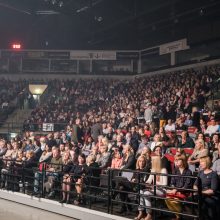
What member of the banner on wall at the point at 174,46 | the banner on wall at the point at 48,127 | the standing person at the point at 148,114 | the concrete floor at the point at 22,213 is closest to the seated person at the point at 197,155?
the concrete floor at the point at 22,213

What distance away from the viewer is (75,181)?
9531 millimetres

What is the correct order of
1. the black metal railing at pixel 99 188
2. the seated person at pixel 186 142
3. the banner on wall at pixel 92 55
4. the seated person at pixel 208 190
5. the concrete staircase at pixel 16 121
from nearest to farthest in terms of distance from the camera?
the seated person at pixel 208 190, the black metal railing at pixel 99 188, the seated person at pixel 186 142, the concrete staircase at pixel 16 121, the banner on wall at pixel 92 55

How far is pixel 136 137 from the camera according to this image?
12.7 m

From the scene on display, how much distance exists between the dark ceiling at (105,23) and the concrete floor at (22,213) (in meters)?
14.1

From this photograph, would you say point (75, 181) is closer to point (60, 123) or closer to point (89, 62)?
point (60, 123)

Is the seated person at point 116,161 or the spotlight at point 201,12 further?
the spotlight at point 201,12

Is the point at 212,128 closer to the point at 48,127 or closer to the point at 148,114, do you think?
the point at 148,114

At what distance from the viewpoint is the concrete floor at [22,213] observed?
348 inches

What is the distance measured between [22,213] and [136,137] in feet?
15.6

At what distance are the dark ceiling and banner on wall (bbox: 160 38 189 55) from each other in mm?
358

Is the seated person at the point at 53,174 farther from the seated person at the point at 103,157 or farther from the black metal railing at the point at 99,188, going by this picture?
the seated person at the point at 103,157

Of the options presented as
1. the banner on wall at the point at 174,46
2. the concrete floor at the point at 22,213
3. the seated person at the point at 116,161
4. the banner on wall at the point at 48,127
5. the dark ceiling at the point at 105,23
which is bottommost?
the concrete floor at the point at 22,213

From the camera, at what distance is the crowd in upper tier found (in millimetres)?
7457

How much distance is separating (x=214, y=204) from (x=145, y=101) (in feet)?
43.4
